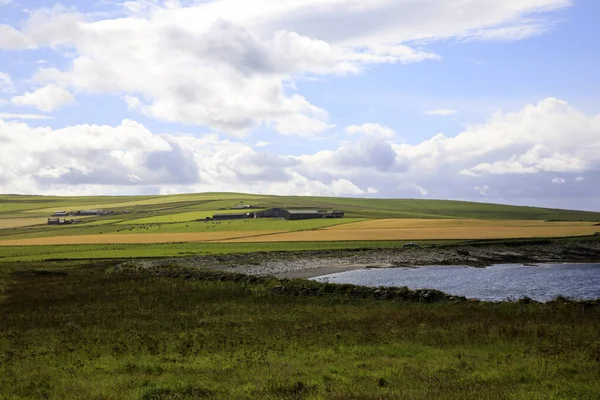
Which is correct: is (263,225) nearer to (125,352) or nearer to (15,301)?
(15,301)

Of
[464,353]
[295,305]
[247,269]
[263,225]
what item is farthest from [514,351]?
[263,225]

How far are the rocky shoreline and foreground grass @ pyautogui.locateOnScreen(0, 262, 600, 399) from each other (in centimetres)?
3191

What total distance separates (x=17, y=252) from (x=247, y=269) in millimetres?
54659

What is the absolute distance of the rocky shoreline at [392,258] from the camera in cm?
7981

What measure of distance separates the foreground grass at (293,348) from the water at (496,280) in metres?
15.4

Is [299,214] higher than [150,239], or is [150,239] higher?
[299,214]

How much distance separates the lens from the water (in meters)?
53.7

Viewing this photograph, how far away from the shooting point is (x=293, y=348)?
26328mm

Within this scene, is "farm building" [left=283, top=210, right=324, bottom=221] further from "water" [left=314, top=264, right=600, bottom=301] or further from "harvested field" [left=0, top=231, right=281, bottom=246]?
"water" [left=314, top=264, right=600, bottom=301]

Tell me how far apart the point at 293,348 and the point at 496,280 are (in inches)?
1767

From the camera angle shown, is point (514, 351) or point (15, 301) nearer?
point (514, 351)

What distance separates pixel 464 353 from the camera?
2384cm

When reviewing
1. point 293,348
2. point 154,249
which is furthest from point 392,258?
point 293,348

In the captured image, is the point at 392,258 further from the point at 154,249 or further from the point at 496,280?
the point at 154,249
